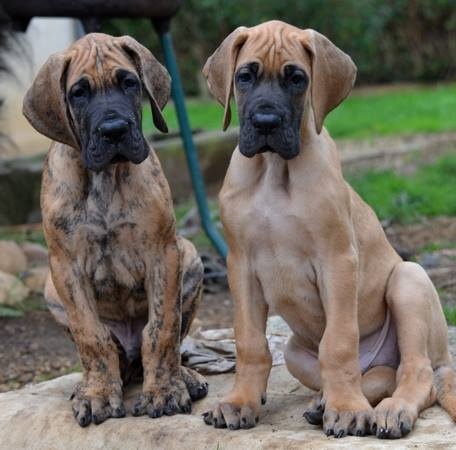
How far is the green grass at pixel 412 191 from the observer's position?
10836mm

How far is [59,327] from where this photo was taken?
26.2 feet

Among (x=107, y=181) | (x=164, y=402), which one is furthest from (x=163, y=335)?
(x=107, y=181)

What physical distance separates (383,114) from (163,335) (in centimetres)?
1273

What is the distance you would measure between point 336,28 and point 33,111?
15.8m

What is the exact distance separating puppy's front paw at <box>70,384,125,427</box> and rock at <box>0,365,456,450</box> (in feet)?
Answer: 0.13

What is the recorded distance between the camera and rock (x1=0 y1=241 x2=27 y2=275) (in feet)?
29.8

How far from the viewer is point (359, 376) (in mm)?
5004

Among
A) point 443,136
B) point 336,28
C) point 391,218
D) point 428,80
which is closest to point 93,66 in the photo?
point 391,218

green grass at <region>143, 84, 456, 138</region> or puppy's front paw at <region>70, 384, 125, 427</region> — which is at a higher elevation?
puppy's front paw at <region>70, 384, 125, 427</region>

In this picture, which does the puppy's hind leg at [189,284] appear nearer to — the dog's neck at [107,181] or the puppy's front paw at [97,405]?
Result: the puppy's front paw at [97,405]

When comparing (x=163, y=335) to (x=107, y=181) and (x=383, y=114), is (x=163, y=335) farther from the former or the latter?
(x=383, y=114)

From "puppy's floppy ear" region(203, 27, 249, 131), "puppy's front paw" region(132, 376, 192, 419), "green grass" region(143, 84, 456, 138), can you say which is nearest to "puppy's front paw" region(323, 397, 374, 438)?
"puppy's front paw" region(132, 376, 192, 419)

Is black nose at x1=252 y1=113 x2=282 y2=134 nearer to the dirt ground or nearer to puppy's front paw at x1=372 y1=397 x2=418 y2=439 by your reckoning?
puppy's front paw at x1=372 y1=397 x2=418 y2=439

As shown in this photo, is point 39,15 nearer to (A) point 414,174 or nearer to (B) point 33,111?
(B) point 33,111
